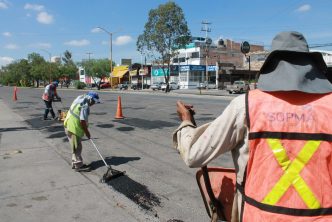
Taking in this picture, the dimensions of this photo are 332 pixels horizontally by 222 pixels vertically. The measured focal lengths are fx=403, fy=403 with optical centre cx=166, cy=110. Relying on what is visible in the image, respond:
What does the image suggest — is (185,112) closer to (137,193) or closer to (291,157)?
(291,157)

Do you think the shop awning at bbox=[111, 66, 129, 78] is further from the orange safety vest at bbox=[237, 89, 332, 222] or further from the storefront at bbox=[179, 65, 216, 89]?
the orange safety vest at bbox=[237, 89, 332, 222]

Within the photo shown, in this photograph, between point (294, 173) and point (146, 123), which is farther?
point (146, 123)

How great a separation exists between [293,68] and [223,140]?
0.44 m

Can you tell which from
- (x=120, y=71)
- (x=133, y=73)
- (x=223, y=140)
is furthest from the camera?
(x=120, y=71)

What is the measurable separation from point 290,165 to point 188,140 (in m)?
0.52

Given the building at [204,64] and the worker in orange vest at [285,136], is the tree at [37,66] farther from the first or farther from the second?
the worker in orange vest at [285,136]

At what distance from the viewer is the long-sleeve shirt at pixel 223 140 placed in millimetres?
1811

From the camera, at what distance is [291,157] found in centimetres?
164

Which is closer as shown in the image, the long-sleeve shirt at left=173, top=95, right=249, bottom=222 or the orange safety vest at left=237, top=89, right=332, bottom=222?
the orange safety vest at left=237, top=89, right=332, bottom=222

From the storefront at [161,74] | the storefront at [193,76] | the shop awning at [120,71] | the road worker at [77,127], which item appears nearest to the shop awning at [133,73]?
the shop awning at [120,71]

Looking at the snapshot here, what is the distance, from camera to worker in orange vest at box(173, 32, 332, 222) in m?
1.63

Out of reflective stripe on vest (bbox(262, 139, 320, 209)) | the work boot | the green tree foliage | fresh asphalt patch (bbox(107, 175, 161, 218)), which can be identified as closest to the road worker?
the work boot

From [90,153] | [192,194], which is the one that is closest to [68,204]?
[192,194]

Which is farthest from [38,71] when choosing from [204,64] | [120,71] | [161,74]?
[204,64]
